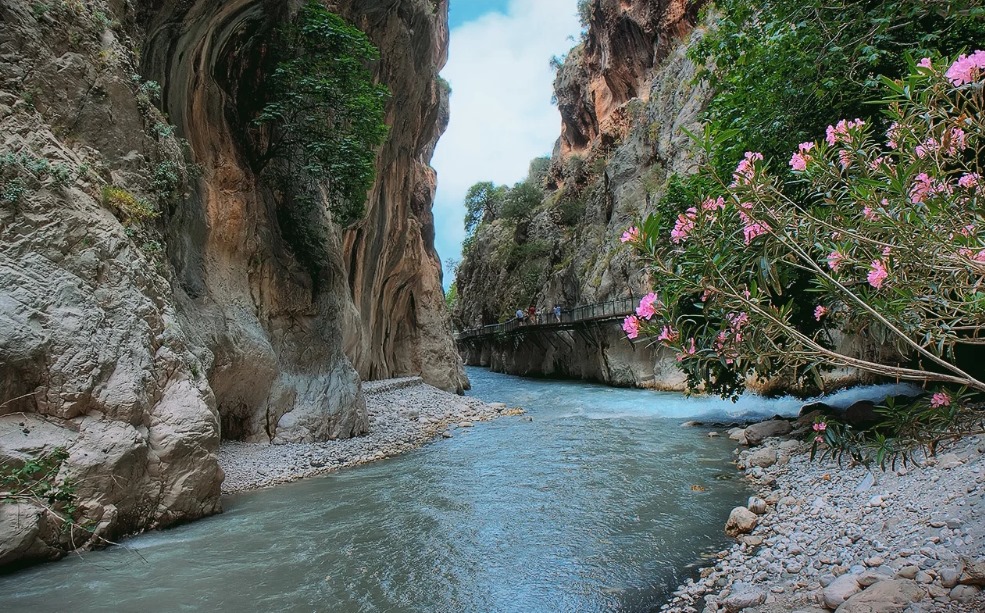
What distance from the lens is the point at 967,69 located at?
2930mm

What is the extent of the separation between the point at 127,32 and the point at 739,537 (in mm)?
10659

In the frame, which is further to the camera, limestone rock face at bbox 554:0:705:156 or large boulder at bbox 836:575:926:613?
limestone rock face at bbox 554:0:705:156

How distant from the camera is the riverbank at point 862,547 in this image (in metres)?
3.86

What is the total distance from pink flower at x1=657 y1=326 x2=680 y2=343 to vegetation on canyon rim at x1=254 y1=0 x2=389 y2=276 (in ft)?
33.6

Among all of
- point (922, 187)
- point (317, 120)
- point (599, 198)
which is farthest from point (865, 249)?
point (599, 198)

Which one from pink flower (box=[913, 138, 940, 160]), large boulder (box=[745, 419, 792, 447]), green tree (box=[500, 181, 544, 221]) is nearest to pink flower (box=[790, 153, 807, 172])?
pink flower (box=[913, 138, 940, 160])

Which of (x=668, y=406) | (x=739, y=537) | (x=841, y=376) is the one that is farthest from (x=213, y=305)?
(x=841, y=376)

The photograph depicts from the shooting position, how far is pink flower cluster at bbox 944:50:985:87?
2.90 metres

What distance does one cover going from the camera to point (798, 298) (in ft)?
32.2

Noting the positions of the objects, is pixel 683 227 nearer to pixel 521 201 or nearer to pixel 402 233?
pixel 402 233

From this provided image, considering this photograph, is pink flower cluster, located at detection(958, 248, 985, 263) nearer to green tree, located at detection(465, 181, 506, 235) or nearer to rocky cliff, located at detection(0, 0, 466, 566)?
rocky cliff, located at detection(0, 0, 466, 566)

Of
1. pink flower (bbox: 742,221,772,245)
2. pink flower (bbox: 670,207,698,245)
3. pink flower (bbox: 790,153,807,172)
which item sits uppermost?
pink flower (bbox: 790,153,807,172)

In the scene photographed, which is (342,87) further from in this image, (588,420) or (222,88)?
(588,420)

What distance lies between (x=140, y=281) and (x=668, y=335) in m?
6.68
